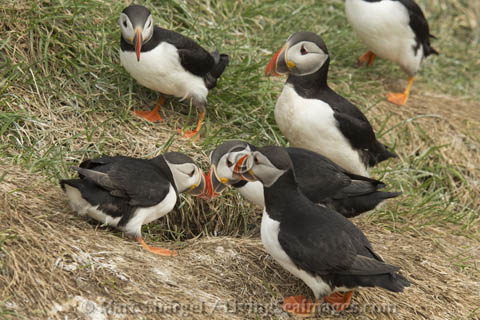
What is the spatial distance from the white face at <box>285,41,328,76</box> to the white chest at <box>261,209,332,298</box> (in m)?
1.73

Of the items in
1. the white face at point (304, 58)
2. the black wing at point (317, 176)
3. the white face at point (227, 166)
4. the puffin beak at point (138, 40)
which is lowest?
the white face at point (227, 166)

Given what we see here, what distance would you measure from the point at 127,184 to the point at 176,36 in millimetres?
1700

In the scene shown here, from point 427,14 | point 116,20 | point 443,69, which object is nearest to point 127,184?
point 116,20

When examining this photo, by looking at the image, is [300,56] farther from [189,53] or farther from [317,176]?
[317,176]

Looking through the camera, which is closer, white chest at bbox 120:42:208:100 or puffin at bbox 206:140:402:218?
puffin at bbox 206:140:402:218

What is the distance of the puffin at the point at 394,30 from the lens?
6617mm

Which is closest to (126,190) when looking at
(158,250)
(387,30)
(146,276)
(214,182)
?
(158,250)

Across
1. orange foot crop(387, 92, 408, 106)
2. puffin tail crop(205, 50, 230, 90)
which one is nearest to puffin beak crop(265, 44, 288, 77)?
puffin tail crop(205, 50, 230, 90)

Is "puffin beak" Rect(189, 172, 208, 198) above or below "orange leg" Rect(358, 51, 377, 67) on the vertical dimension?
below

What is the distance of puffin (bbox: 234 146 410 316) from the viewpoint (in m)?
3.69

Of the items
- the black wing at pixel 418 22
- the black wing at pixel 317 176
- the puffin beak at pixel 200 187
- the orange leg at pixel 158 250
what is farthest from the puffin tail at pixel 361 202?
the black wing at pixel 418 22

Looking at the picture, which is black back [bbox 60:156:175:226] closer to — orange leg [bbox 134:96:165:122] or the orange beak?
orange leg [bbox 134:96:165:122]

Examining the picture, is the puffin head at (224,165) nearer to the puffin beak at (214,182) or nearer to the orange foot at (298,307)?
the puffin beak at (214,182)

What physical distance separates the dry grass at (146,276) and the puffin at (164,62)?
1308 millimetres
